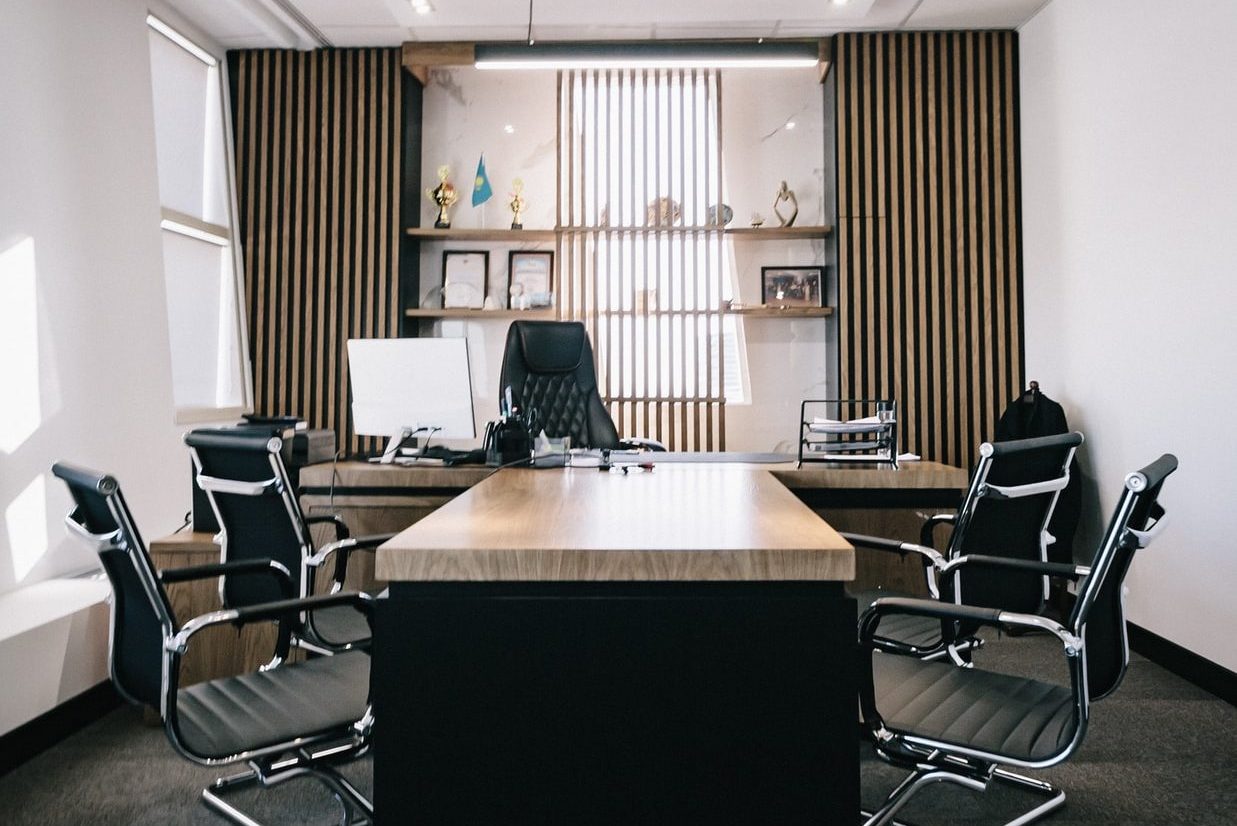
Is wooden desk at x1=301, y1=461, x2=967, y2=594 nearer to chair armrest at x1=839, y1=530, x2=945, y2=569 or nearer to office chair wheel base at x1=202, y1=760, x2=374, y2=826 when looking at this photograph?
chair armrest at x1=839, y1=530, x2=945, y2=569

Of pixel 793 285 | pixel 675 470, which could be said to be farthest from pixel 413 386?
pixel 793 285

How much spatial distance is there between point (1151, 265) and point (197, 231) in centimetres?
535

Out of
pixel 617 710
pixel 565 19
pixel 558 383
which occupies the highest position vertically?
pixel 565 19

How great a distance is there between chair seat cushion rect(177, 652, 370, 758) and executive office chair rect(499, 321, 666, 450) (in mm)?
2442

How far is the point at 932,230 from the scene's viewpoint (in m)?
5.50

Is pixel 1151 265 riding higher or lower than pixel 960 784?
higher

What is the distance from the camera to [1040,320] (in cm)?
519

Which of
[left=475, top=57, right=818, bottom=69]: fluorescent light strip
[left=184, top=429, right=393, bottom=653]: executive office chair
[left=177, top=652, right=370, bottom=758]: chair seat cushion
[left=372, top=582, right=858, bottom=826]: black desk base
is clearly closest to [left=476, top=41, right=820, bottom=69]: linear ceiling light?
[left=475, top=57, right=818, bottom=69]: fluorescent light strip

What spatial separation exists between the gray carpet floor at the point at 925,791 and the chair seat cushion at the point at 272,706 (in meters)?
0.58

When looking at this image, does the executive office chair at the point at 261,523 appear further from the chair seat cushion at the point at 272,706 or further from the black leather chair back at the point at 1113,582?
the black leather chair back at the point at 1113,582

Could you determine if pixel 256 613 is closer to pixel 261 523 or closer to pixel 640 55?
pixel 261 523

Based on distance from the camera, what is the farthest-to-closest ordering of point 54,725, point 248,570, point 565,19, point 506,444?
point 565,19
point 506,444
point 54,725
point 248,570

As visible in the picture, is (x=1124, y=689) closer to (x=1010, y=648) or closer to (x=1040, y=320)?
(x=1010, y=648)

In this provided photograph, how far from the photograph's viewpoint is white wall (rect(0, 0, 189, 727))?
3590 mm
